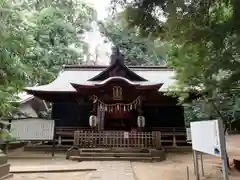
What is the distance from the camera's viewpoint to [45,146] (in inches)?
477

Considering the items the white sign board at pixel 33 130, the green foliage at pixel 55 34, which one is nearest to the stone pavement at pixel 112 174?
the green foliage at pixel 55 34

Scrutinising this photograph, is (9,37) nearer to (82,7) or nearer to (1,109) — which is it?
(1,109)

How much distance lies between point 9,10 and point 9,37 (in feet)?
1.56

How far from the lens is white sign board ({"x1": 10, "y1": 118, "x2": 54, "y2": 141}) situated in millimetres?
11242

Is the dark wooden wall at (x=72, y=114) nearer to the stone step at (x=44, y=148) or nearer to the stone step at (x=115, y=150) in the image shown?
the stone step at (x=44, y=148)

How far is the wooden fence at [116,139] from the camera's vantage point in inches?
419

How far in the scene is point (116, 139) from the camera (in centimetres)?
1081

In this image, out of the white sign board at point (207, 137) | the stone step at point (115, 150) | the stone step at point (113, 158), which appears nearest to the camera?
the white sign board at point (207, 137)

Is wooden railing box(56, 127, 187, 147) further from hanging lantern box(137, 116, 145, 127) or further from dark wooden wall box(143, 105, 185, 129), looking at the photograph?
hanging lantern box(137, 116, 145, 127)

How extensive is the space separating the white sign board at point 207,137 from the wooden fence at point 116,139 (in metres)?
5.11

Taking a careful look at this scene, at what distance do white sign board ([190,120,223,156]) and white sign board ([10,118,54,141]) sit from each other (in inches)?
293

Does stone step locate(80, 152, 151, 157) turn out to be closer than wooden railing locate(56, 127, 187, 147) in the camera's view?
Yes

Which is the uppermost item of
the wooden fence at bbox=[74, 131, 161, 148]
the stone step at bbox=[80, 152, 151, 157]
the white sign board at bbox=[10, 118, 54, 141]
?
the white sign board at bbox=[10, 118, 54, 141]

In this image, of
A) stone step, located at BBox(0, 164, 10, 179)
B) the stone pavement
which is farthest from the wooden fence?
stone step, located at BBox(0, 164, 10, 179)
